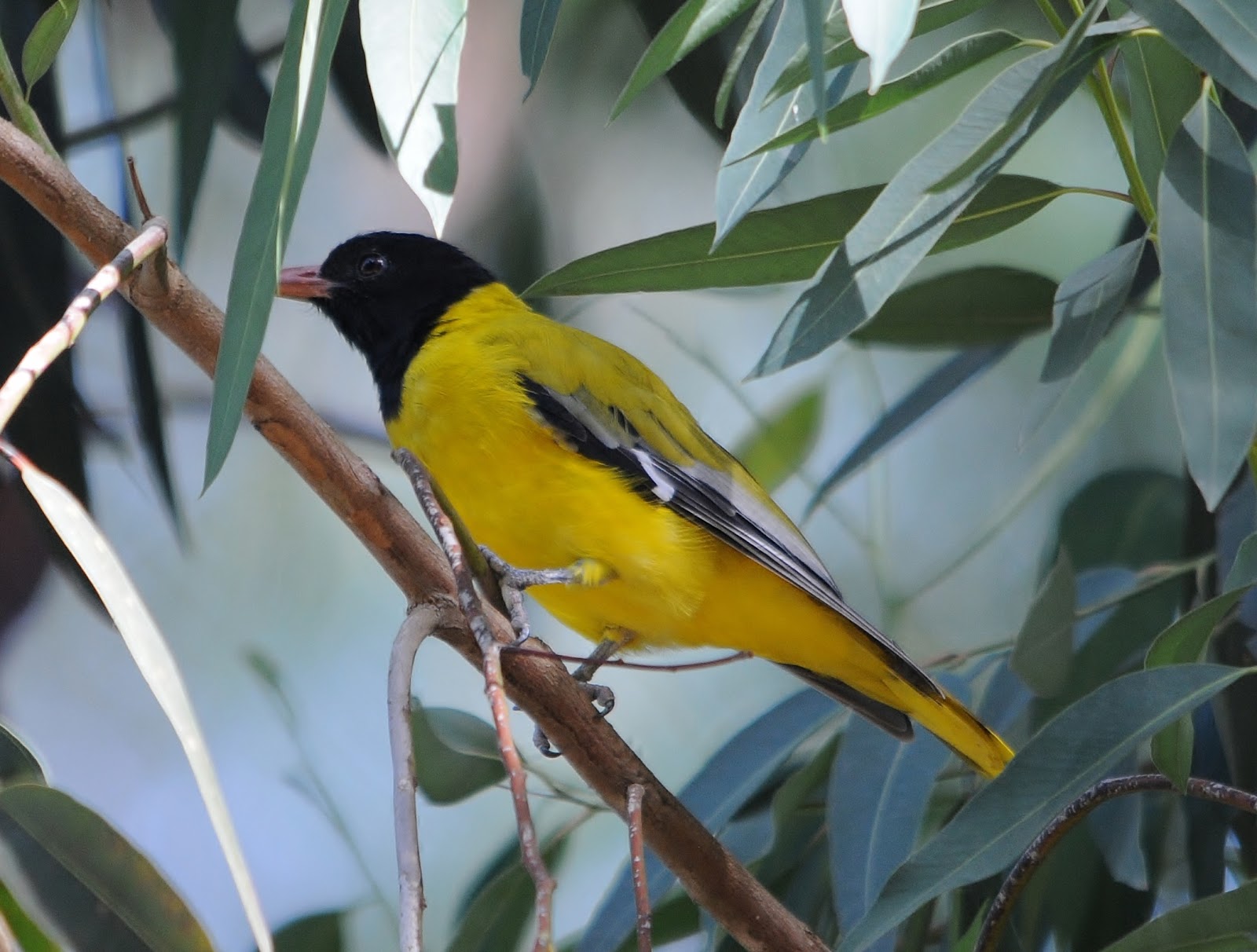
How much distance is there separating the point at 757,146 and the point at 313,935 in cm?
144

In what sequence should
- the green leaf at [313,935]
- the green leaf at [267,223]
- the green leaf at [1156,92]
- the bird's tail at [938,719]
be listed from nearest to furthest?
the green leaf at [267,223]
the green leaf at [1156,92]
the bird's tail at [938,719]
the green leaf at [313,935]

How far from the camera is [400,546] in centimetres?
120

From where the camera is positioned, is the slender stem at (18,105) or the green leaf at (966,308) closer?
the slender stem at (18,105)

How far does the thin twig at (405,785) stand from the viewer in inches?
29.0

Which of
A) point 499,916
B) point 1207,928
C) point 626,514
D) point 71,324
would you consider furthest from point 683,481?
point 71,324

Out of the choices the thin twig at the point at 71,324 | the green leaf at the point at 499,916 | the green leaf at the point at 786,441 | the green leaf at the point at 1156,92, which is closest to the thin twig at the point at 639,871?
the thin twig at the point at 71,324

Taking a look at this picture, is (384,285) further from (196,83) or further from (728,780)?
(728,780)

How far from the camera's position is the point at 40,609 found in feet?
10.3

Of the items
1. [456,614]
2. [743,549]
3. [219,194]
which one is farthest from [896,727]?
[219,194]

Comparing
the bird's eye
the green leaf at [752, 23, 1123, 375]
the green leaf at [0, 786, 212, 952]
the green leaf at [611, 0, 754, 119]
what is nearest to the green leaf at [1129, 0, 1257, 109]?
the green leaf at [752, 23, 1123, 375]

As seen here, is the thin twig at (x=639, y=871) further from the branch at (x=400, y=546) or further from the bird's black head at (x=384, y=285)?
the bird's black head at (x=384, y=285)

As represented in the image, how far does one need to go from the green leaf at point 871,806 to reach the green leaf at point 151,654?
0.83 metres

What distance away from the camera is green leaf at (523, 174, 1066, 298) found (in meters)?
1.42

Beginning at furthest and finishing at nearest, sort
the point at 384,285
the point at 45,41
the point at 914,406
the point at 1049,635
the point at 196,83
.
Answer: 1. the point at 384,285
2. the point at 914,406
3. the point at 196,83
4. the point at 1049,635
5. the point at 45,41
